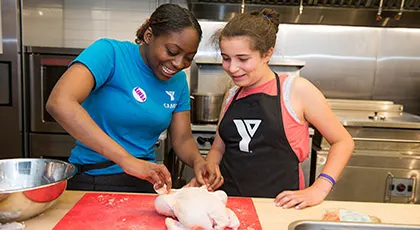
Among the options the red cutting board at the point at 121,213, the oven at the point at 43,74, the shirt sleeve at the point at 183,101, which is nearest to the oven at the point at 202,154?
the oven at the point at 43,74

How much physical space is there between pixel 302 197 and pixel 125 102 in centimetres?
65

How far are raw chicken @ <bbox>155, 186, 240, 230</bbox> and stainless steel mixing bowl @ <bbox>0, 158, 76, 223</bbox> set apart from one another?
0.27 metres

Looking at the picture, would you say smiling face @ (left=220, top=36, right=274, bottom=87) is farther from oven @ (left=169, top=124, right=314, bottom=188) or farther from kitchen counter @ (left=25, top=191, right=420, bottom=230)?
oven @ (left=169, top=124, right=314, bottom=188)

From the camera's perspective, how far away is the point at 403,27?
118 inches

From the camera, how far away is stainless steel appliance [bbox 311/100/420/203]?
7.98 feet

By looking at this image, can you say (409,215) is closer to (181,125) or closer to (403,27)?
(181,125)

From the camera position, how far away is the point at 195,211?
34.9 inches

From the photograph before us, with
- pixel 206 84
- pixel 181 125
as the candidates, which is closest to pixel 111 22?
pixel 206 84

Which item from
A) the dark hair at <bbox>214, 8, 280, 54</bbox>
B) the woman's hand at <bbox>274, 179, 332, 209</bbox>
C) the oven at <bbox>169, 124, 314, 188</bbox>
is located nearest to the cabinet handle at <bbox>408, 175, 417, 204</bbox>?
the oven at <bbox>169, 124, 314, 188</bbox>

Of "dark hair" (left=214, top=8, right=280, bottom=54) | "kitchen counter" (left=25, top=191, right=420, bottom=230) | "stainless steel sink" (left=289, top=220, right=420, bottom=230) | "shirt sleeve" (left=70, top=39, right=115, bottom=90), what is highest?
"dark hair" (left=214, top=8, right=280, bottom=54)

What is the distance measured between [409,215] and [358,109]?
1961mm

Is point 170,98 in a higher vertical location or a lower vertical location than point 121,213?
higher

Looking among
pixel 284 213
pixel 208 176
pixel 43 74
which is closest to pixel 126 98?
pixel 208 176

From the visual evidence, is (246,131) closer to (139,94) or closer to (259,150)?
(259,150)
